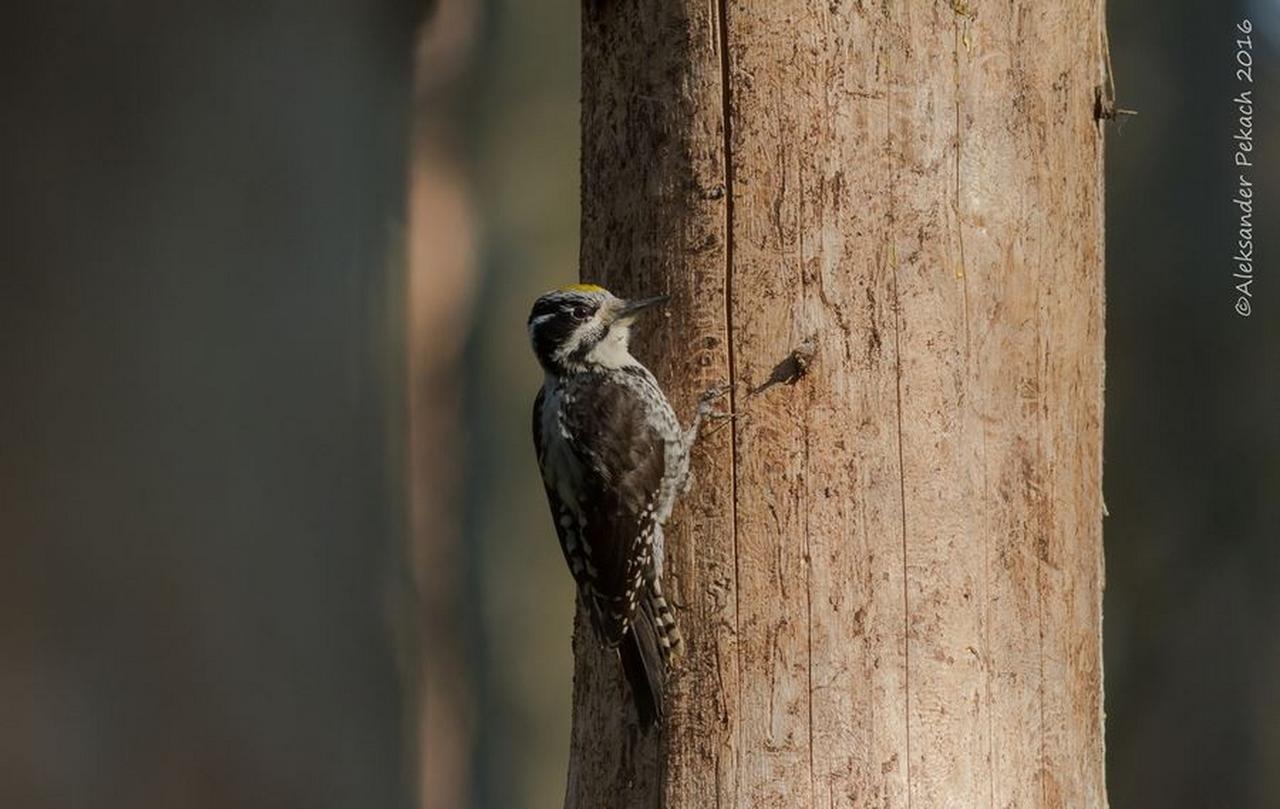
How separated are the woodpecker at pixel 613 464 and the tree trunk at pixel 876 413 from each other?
68mm

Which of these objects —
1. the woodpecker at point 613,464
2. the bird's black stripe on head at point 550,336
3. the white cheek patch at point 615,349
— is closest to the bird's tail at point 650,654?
the woodpecker at point 613,464

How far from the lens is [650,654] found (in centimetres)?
348

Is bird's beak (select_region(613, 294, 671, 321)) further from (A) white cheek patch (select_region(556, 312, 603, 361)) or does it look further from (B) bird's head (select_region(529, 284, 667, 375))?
(A) white cheek patch (select_region(556, 312, 603, 361))

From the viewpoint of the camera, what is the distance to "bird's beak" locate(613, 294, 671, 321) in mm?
3572

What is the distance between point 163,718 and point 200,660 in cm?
28

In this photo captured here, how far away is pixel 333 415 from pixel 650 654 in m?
3.67

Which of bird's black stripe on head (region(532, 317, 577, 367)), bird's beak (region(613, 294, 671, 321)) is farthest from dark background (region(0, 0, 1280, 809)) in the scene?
bird's beak (region(613, 294, 671, 321))

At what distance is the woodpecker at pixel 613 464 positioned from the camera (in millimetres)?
3500

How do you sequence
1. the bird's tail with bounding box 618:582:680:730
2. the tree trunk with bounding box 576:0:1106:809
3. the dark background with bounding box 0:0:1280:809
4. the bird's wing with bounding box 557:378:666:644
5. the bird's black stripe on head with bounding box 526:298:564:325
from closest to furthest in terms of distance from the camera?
the tree trunk with bounding box 576:0:1106:809 < the bird's tail with bounding box 618:582:680:730 < the bird's wing with bounding box 557:378:666:644 < the bird's black stripe on head with bounding box 526:298:564:325 < the dark background with bounding box 0:0:1280:809

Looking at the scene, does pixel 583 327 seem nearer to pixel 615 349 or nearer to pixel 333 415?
pixel 615 349

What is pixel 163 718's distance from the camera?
654 cm

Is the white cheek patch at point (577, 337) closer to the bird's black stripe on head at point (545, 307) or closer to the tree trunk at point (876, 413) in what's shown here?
the bird's black stripe on head at point (545, 307)

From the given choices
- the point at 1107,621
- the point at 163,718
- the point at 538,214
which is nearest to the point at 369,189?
the point at 538,214

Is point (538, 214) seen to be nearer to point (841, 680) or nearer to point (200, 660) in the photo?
point (200, 660)
